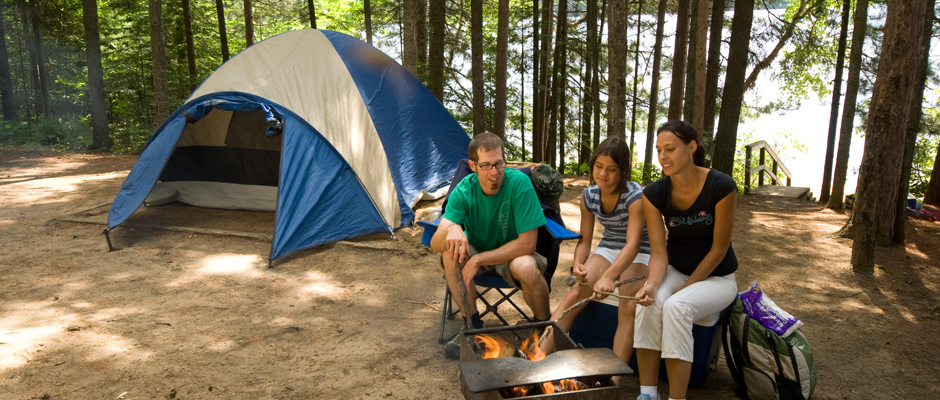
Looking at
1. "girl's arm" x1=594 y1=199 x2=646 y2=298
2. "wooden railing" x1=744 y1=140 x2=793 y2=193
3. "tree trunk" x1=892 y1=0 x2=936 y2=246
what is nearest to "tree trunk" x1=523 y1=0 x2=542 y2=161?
"wooden railing" x1=744 y1=140 x2=793 y2=193

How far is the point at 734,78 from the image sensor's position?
7.47 meters

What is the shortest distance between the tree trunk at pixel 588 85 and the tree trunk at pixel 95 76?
972 cm

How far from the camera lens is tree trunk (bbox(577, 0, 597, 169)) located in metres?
11.6

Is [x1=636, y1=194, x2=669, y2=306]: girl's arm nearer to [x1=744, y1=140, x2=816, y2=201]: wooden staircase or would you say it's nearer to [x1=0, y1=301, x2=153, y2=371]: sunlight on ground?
[x1=0, y1=301, x2=153, y2=371]: sunlight on ground

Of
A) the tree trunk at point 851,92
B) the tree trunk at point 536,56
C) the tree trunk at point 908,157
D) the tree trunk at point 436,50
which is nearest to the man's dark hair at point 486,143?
the tree trunk at point 908,157

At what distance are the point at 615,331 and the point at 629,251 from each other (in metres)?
0.39

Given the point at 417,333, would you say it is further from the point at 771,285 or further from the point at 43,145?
the point at 43,145

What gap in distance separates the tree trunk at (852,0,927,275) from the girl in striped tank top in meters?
2.53

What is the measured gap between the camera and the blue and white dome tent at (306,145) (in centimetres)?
479

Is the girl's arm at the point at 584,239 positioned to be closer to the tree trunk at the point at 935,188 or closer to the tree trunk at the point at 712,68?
the tree trunk at the point at 712,68

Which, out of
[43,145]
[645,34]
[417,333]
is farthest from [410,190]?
[645,34]

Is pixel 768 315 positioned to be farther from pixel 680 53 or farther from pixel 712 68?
pixel 680 53

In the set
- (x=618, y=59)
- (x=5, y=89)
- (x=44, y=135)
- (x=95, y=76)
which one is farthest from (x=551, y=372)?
(x=5, y=89)

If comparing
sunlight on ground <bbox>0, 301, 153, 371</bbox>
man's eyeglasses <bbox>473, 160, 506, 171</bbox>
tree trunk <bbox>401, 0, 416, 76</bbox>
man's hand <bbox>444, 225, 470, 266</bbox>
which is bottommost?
sunlight on ground <bbox>0, 301, 153, 371</bbox>
